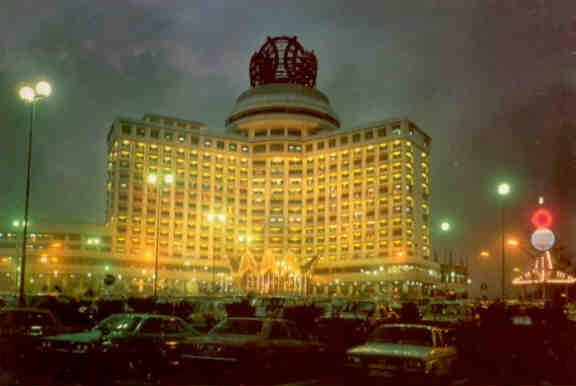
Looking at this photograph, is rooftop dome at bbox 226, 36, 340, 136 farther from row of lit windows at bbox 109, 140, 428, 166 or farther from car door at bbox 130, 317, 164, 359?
car door at bbox 130, 317, 164, 359

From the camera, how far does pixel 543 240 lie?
98.1 feet

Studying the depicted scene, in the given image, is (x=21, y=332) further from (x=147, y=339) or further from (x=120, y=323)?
(x=147, y=339)

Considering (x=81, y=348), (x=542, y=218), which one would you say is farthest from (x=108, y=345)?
(x=542, y=218)

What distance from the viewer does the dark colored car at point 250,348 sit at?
15.2 m

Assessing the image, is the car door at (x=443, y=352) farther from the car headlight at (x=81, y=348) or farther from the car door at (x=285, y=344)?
the car headlight at (x=81, y=348)

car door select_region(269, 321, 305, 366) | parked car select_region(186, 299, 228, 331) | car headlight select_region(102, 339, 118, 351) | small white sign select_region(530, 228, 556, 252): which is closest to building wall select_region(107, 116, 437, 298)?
parked car select_region(186, 299, 228, 331)

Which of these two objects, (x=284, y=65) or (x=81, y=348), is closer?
(x=81, y=348)

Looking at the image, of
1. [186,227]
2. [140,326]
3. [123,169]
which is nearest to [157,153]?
[123,169]

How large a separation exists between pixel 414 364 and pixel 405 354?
0.32m

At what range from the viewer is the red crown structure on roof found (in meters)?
183

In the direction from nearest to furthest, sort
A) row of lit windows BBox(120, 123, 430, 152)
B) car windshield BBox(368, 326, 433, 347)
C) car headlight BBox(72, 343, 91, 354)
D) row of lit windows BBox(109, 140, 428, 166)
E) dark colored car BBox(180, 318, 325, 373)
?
dark colored car BBox(180, 318, 325, 373)
car headlight BBox(72, 343, 91, 354)
car windshield BBox(368, 326, 433, 347)
row of lit windows BBox(109, 140, 428, 166)
row of lit windows BBox(120, 123, 430, 152)

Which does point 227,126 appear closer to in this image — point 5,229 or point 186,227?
point 186,227

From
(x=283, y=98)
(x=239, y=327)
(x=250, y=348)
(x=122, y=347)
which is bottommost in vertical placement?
(x=122, y=347)

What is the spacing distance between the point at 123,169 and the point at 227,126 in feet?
142
